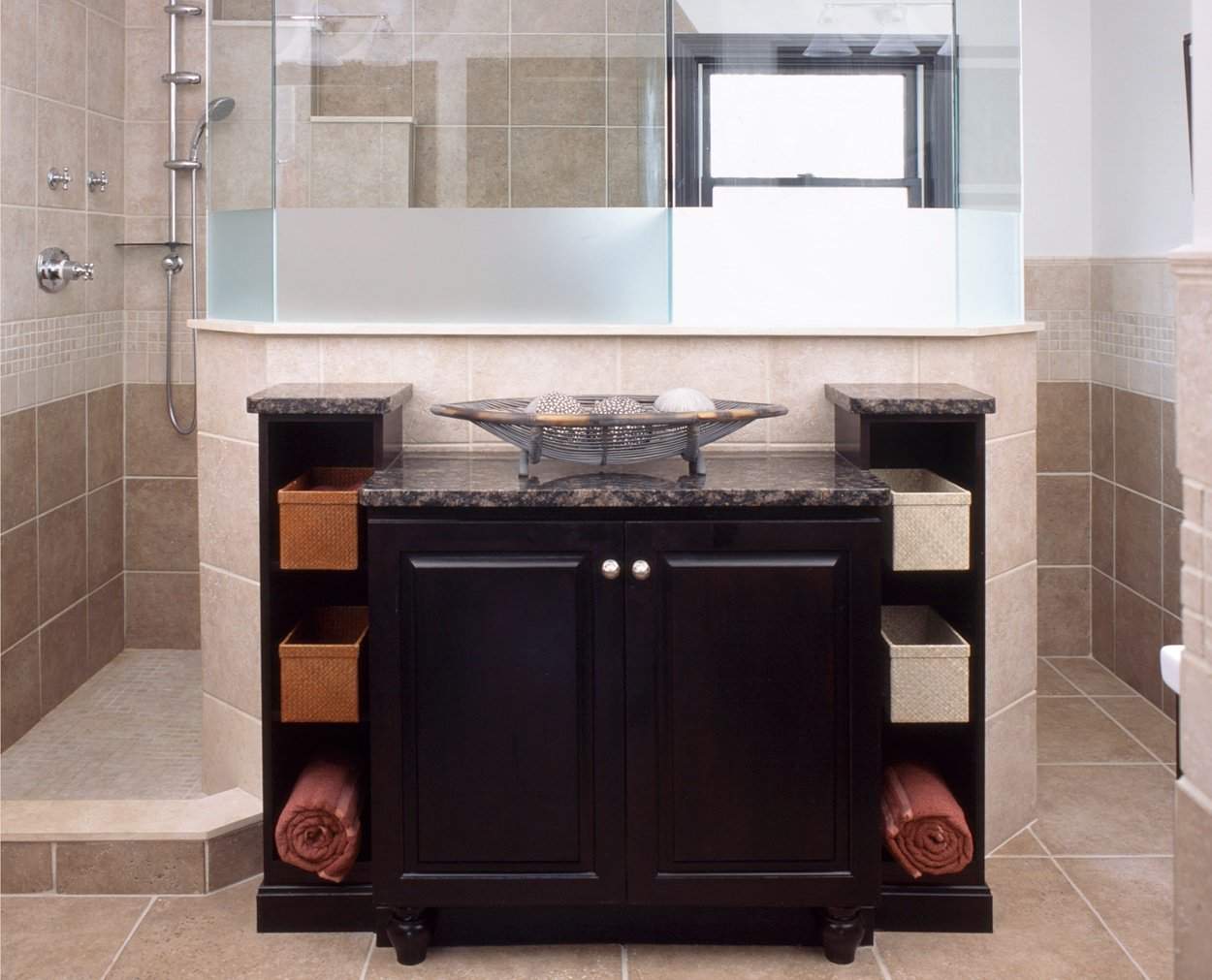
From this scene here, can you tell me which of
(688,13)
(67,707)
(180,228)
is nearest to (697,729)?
(688,13)

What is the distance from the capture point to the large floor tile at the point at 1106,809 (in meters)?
2.99

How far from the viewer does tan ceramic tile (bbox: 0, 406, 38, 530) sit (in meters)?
3.45

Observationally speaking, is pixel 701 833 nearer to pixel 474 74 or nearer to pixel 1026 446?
pixel 1026 446

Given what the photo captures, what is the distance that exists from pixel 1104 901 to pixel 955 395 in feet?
3.32

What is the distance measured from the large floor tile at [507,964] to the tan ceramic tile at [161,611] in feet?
6.73

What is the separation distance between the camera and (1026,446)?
293cm

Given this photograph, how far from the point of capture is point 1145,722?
3834 millimetres

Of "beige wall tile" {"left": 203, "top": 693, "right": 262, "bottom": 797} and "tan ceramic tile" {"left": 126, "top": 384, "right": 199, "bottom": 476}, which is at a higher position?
"tan ceramic tile" {"left": 126, "top": 384, "right": 199, "bottom": 476}

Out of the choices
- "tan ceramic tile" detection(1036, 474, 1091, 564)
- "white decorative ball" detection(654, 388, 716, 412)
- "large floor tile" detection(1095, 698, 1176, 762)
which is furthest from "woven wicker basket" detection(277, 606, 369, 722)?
"tan ceramic tile" detection(1036, 474, 1091, 564)

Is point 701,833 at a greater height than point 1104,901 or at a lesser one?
greater

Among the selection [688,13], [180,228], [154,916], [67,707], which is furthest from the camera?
[180,228]

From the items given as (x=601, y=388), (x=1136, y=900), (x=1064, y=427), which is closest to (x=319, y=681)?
(x=601, y=388)

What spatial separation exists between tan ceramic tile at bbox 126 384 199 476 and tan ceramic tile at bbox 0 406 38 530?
0.68m

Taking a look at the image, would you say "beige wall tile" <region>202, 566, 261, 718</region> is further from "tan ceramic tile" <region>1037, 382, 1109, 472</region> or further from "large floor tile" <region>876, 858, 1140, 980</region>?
"tan ceramic tile" <region>1037, 382, 1109, 472</region>
